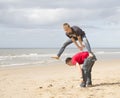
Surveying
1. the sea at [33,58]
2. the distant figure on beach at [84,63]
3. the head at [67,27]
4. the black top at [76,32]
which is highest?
the head at [67,27]

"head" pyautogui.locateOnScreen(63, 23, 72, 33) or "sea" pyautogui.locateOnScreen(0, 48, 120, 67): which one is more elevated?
"head" pyautogui.locateOnScreen(63, 23, 72, 33)

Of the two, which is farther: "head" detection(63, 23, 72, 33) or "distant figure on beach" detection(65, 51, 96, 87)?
"distant figure on beach" detection(65, 51, 96, 87)

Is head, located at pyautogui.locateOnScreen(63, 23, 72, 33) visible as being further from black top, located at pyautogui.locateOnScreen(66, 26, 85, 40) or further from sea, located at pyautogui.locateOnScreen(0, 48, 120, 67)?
sea, located at pyautogui.locateOnScreen(0, 48, 120, 67)

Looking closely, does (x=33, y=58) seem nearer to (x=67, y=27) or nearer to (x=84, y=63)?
(x=84, y=63)

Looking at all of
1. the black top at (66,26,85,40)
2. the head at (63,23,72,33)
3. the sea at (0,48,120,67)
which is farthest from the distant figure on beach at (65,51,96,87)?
the sea at (0,48,120,67)

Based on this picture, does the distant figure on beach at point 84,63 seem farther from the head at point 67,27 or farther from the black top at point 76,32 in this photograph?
the head at point 67,27

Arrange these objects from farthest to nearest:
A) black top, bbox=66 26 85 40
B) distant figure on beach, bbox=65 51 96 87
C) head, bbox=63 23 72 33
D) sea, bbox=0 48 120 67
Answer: sea, bbox=0 48 120 67 → distant figure on beach, bbox=65 51 96 87 → black top, bbox=66 26 85 40 → head, bbox=63 23 72 33

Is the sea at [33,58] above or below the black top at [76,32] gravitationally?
below

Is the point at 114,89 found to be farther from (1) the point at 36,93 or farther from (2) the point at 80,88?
(1) the point at 36,93

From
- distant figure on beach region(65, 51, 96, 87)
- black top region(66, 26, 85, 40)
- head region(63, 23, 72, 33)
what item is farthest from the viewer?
distant figure on beach region(65, 51, 96, 87)

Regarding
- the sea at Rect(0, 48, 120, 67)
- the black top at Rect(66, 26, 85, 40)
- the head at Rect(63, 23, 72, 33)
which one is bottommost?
the sea at Rect(0, 48, 120, 67)

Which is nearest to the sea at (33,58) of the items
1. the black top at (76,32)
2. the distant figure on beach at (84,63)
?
the distant figure on beach at (84,63)

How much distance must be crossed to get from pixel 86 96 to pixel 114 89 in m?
1.11

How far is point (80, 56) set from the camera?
9.70 metres
